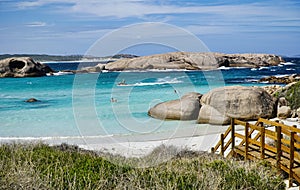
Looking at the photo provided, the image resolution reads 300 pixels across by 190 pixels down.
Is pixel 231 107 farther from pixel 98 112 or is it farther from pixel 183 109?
pixel 98 112

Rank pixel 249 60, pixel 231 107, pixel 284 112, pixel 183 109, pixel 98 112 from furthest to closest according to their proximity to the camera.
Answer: pixel 249 60 → pixel 98 112 → pixel 183 109 → pixel 284 112 → pixel 231 107

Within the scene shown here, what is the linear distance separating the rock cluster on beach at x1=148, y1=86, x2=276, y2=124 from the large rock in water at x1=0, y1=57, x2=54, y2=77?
47854 mm

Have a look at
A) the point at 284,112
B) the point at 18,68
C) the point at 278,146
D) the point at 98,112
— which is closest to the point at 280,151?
the point at 278,146

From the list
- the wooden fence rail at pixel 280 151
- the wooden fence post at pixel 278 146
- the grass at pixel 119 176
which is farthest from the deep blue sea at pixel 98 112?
the grass at pixel 119 176

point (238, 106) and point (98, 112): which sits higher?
point (238, 106)

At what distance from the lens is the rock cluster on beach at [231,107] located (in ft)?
59.9

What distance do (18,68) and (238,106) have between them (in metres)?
52.0

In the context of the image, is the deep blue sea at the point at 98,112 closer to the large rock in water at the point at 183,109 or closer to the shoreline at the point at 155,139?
the large rock in water at the point at 183,109

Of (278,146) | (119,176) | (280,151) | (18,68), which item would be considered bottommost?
(18,68)

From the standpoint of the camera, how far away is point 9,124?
867 inches

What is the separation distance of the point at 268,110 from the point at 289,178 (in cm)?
1145

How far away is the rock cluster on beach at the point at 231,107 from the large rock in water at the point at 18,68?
47854 mm

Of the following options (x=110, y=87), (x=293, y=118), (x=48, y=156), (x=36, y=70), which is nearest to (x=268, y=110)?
(x=293, y=118)

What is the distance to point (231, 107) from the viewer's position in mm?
18422
